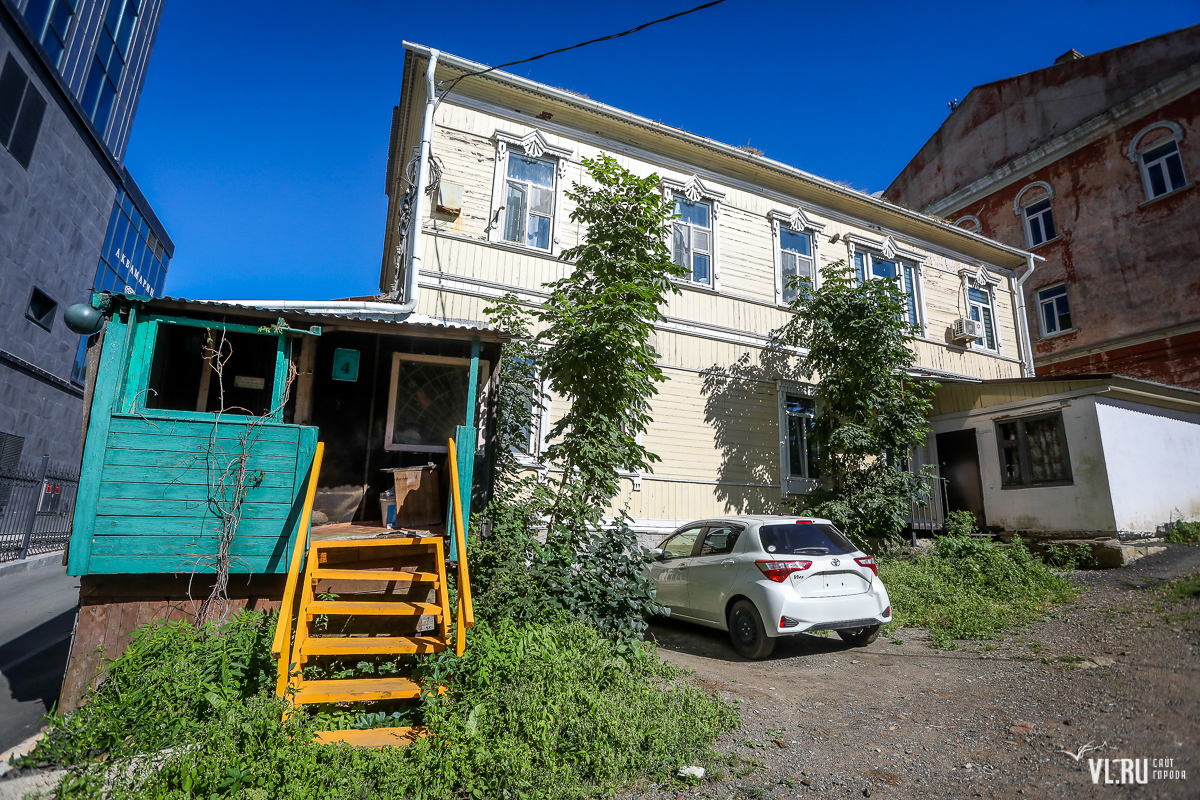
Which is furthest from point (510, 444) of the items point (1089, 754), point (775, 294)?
point (775, 294)

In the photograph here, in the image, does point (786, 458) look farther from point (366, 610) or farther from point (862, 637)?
point (366, 610)

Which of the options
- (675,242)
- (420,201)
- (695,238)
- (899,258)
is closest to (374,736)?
(420,201)

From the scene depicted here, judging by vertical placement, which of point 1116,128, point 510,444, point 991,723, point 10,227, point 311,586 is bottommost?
point 991,723

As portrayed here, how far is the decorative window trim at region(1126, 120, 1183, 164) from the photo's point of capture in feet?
54.4

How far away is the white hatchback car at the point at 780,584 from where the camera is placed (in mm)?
6293

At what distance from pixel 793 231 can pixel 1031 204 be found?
12.6 meters

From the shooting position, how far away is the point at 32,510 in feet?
43.5

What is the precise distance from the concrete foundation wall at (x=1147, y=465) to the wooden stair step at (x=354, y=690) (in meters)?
12.2

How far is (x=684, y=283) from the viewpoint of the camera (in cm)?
1176

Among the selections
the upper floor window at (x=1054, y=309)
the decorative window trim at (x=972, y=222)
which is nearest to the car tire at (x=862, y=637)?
the upper floor window at (x=1054, y=309)

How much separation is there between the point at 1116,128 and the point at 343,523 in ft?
78.1

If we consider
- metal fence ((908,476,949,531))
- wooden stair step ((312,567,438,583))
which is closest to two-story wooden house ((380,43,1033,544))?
metal fence ((908,476,949,531))

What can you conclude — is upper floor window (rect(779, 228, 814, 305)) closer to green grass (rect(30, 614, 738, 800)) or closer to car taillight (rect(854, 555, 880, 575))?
car taillight (rect(854, 555, 880, 575))

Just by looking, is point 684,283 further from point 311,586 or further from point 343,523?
point 311,586
